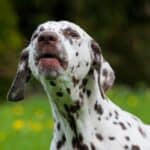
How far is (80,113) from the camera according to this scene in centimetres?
784

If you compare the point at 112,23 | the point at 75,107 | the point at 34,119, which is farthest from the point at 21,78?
the point at 112,23

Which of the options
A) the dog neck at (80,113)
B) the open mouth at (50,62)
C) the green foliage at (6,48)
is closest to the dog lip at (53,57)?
the open mouth at (50,62)

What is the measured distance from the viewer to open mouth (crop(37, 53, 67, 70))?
23.6 ft

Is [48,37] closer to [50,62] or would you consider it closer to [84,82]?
[50,62]

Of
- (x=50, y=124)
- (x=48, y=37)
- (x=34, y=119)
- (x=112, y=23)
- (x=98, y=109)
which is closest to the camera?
(x=48, y=37)

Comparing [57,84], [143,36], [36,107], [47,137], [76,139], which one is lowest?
[143,36]

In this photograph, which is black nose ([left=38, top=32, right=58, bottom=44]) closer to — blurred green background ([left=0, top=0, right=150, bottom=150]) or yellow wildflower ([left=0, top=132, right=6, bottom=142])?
yellow wildflower ([left=0, top=132, right=6, bottom=142])

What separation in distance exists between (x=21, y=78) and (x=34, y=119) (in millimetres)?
7812

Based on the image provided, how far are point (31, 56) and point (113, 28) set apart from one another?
2028 centimetres

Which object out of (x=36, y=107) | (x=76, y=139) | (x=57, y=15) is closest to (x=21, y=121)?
(x=36, y=107)

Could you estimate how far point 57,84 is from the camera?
7.42 m

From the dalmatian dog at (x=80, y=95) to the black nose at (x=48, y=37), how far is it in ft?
0.26

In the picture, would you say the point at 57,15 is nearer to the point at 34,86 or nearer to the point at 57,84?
the point at 34,86

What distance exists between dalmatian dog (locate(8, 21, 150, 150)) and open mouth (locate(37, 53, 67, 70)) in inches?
1.4
